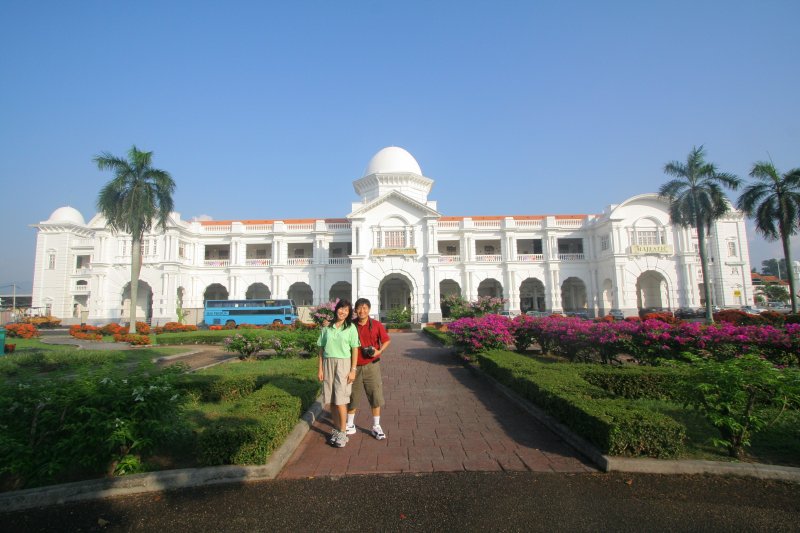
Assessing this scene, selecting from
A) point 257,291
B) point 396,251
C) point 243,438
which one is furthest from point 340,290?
point 243,438

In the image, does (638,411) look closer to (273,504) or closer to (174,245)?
(273,504)

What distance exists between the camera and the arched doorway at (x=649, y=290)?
34312 mm

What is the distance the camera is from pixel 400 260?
3123 centimetres

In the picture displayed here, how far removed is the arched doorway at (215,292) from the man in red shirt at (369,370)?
3487 centimetres

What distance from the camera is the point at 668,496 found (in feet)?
12.7

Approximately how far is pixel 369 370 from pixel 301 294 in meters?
34.3

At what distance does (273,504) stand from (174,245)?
34010mm

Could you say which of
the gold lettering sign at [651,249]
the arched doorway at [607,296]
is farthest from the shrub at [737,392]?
the arched doorway at [607,296]

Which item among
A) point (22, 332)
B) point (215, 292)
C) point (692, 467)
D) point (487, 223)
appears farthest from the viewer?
point (215, 292)

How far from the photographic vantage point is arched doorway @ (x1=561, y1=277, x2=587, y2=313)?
37675 mm

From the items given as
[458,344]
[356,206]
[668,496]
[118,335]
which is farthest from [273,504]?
[356,206]

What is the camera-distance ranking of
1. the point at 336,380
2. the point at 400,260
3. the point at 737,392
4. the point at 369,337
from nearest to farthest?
the point at 737,392
the point at 336,380
the point at 369,337
the point at 400,260

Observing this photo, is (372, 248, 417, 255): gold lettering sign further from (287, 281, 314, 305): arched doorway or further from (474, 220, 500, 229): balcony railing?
(287, 281, 314, 305): arched doorway

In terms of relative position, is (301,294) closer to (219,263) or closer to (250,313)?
(219,263)
